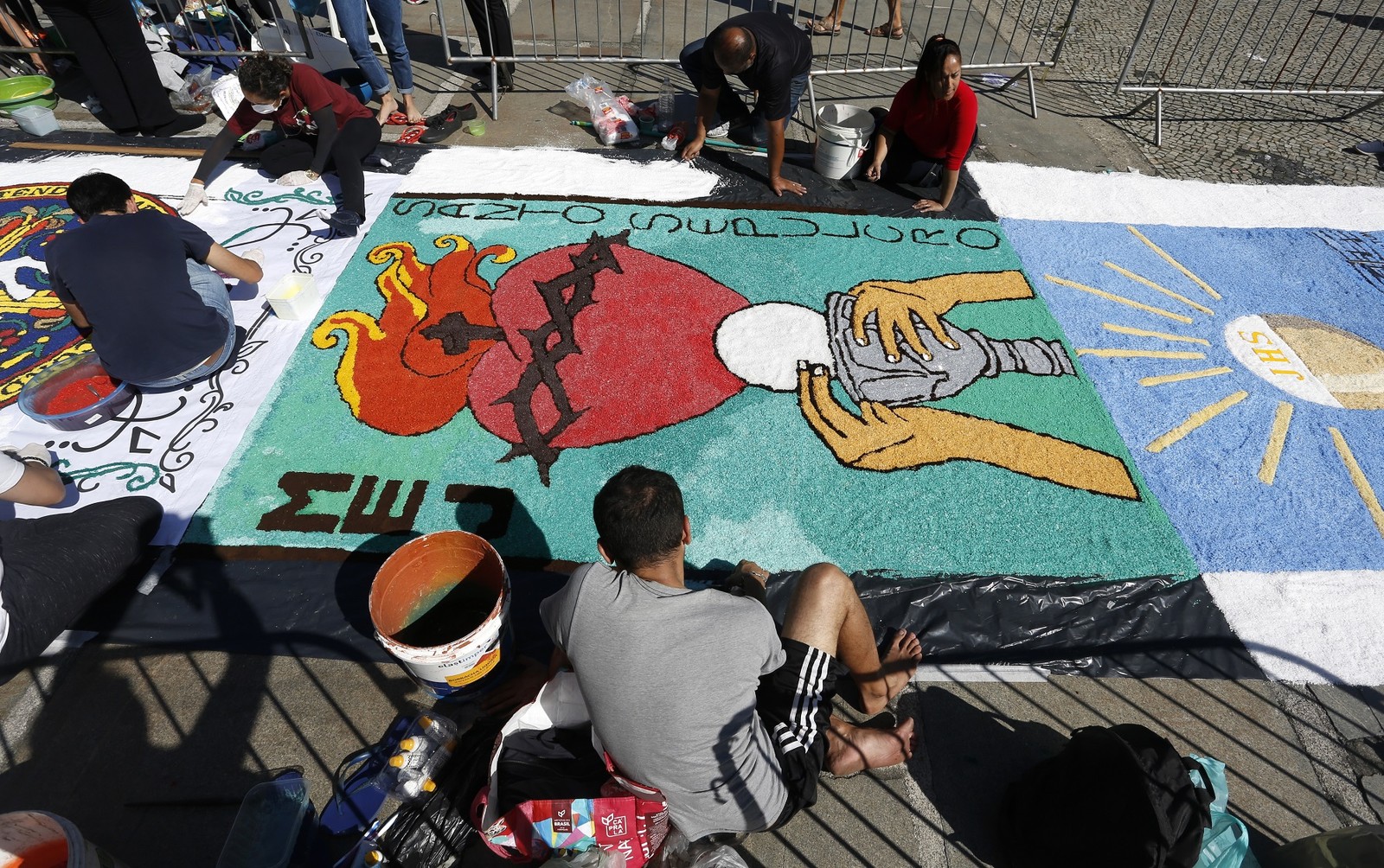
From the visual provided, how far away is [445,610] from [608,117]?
186 inches

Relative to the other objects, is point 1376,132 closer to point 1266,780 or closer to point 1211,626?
point 1211,626

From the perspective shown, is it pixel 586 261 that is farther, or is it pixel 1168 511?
pixel 586 261

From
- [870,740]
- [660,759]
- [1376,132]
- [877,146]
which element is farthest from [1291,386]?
[1376,132]

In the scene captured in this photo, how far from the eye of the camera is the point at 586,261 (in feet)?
15.8

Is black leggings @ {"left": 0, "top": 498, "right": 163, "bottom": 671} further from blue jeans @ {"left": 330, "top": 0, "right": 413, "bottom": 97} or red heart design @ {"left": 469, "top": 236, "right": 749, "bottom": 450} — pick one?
blue jeans @ {"left": 330, "top": 0, "right": 413, "bottom": 97}

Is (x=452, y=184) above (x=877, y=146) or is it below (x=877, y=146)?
below

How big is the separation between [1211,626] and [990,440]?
4.20 feet

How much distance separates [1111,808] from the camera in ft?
7.13

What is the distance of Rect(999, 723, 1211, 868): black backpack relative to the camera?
2.10 meters

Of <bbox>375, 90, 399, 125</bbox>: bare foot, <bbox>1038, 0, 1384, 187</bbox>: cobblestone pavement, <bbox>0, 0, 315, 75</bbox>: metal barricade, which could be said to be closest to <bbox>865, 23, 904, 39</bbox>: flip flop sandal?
<bbox>1038, 0, 1384, 187</bbox>: cobblestone pavement

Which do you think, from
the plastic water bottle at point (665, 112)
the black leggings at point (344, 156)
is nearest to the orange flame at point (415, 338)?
the black leggings at point (344, 156)

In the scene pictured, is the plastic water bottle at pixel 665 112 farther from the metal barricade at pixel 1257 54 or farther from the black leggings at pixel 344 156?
the metal barricade at pixel 1257 54

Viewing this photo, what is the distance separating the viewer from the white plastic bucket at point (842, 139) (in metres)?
5.43

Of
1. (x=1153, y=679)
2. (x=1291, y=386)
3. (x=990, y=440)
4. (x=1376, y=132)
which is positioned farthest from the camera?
(x=1376, y=132)
